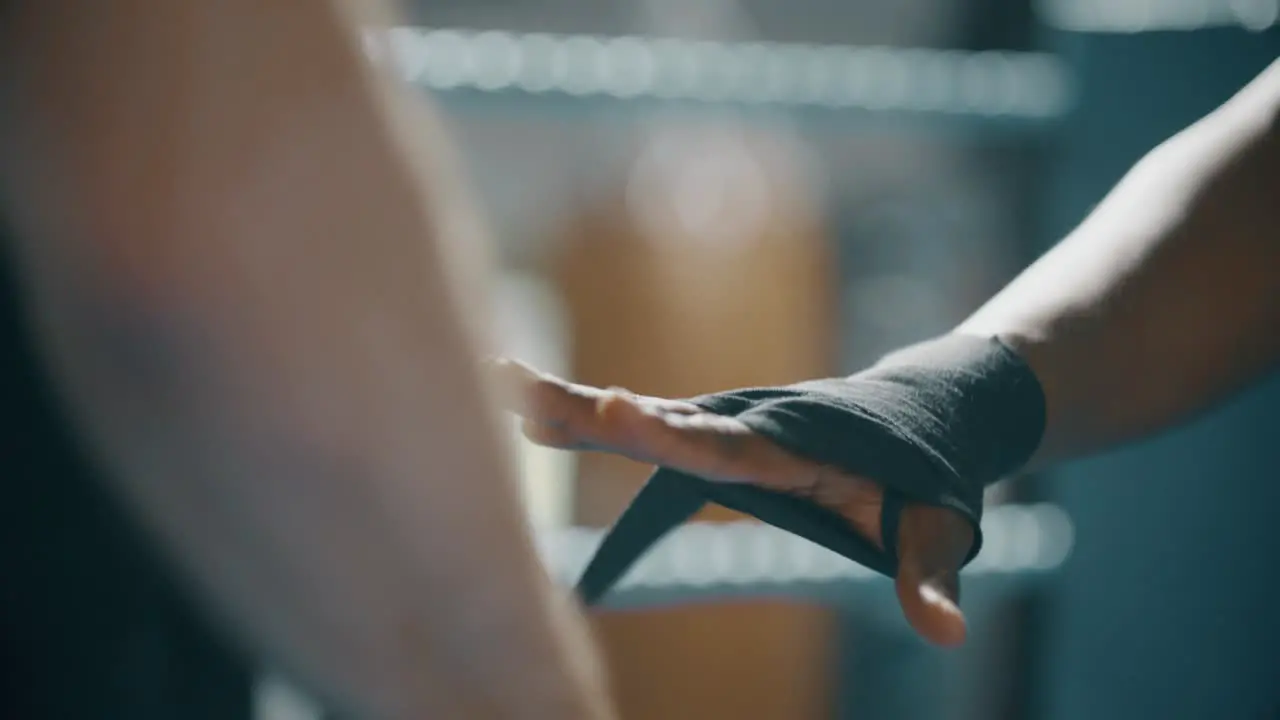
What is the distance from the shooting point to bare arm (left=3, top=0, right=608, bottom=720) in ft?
0.63

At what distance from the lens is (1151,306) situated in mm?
351

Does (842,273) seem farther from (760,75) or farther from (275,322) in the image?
(275,322)

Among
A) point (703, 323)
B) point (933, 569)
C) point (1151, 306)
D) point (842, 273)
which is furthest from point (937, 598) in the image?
point (842, 273)

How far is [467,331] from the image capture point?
21 cm

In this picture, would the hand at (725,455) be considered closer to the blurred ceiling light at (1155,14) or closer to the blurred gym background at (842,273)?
the blurred gym background at (842,273)

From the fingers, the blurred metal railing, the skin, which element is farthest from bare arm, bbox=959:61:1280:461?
the blurred metal railing

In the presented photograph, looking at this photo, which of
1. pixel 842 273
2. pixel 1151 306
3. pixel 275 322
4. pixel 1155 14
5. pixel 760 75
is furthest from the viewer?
pixel 842 273

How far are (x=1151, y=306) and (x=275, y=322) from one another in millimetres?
267

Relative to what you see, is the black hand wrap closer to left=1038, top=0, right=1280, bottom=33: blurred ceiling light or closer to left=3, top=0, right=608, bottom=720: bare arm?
left=3, top=0, right=608, bottom=720: bare arm

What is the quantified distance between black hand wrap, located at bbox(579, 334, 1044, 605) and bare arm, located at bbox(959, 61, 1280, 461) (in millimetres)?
19

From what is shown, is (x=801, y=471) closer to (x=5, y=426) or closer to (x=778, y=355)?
(x=5, y=426)

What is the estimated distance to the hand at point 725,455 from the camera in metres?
0.26

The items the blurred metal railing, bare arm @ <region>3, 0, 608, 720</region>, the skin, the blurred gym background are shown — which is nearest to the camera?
bare arm @ <region>3, 0, 608, 720</region>

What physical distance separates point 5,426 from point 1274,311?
0.37 m
